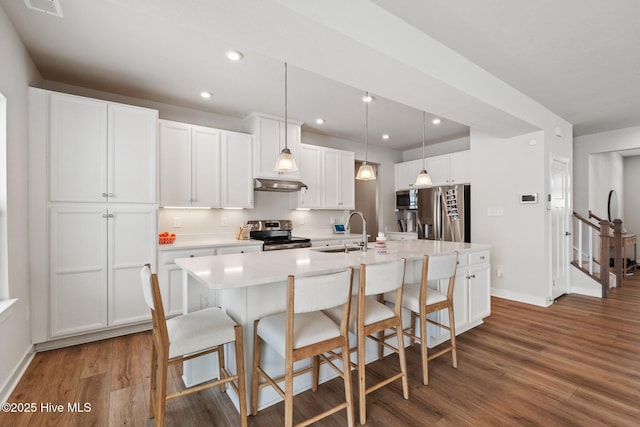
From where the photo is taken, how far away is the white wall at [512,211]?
3920 mm

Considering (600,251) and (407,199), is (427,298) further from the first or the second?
(600,251)

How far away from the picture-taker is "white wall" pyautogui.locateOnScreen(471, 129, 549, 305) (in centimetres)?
392

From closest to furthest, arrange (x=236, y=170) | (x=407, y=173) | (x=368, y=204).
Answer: (x=236, y=170) → (x=407, y=173) → (x=368, y=204)

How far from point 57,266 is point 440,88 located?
3.66 meters

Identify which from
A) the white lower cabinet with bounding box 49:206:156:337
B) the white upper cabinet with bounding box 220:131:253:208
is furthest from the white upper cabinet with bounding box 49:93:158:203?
the white upper cabinet with bounding box 220:131:253:208

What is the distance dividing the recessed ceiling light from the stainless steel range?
2103 millimetres

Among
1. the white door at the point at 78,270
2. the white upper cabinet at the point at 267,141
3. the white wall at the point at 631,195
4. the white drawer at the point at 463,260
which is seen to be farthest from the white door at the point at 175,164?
the white wall at the point at 631,195

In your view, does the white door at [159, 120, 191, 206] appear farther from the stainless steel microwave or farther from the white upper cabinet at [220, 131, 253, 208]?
the stainless steel microwave

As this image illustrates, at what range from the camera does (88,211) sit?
283cm

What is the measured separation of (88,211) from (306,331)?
252cm

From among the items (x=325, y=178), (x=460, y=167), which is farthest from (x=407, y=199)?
(x=325, y=178)

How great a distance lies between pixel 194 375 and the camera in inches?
82.4

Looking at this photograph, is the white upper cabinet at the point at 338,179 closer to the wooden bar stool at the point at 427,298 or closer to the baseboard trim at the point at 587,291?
the wooden bar stool at the point at 427,298

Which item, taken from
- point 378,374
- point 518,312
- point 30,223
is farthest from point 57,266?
point 518,312
